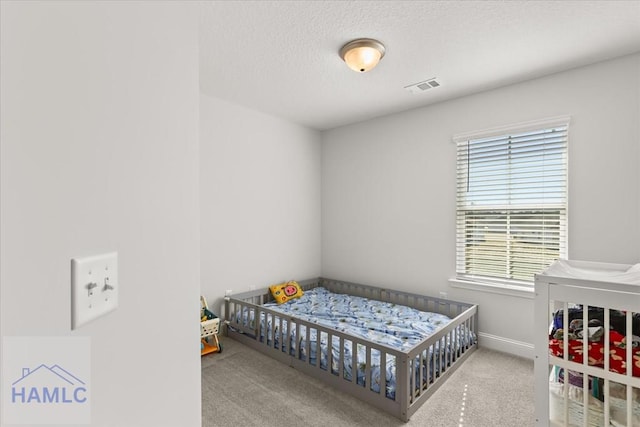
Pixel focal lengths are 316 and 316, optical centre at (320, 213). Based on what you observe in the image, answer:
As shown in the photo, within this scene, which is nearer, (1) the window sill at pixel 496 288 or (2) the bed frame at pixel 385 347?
(2) the bed frame at pixel 385 347

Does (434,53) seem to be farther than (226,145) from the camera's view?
No

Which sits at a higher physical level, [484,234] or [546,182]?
[546,182]

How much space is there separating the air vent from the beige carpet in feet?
8.08

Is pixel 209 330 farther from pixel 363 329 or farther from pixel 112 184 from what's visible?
pixel 112 184

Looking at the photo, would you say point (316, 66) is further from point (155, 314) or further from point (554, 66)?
point (155, 314)

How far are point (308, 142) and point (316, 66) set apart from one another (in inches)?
69.7

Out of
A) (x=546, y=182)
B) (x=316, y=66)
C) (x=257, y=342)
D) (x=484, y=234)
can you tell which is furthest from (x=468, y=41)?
(x=257, y=342)

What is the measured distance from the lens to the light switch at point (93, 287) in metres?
0.49

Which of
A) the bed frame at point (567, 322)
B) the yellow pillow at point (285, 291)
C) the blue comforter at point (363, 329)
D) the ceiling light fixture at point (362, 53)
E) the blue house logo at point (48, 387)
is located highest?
the ceiling light fixture at point (362, 53)

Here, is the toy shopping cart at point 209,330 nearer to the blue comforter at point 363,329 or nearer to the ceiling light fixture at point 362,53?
the blue comforter at point 363,329

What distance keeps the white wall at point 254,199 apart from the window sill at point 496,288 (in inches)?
75.7

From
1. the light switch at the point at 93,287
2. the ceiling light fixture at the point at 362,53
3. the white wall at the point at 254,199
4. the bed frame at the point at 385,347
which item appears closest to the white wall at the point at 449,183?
the bed frame at the point at 385,347

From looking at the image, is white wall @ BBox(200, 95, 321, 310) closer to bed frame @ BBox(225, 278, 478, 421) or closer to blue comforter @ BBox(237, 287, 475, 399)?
bed frame @ BBox(225, 278, 478, 421)

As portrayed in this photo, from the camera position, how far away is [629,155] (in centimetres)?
235
